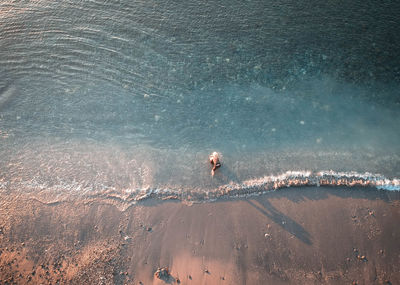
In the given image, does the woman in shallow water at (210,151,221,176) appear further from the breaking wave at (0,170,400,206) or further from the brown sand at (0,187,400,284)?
the brown sand at (0,187,400,284)

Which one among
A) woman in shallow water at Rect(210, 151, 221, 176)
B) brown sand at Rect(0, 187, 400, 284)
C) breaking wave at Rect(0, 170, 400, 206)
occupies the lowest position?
brown sand at Rect(0, 187, 400, 284)

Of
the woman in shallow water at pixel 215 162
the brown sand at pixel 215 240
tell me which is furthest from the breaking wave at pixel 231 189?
the woman in shallow water at pixel 215 162

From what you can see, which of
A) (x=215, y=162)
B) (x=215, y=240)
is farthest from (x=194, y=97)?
(x=215, y=240)

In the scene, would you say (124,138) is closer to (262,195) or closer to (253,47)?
(262,195)

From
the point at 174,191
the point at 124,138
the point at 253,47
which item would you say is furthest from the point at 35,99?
the point at 253,47

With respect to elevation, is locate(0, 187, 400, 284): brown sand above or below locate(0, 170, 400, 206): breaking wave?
below

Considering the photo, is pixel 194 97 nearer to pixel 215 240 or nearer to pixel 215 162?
pixel 215 162

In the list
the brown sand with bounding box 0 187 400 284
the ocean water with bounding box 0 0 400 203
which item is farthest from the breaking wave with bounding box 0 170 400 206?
the brown sand with bounding box 0 187 400 284
